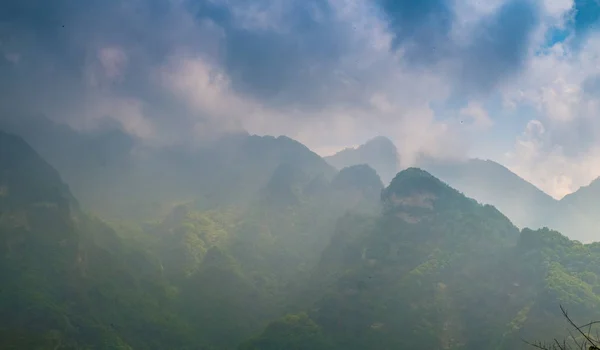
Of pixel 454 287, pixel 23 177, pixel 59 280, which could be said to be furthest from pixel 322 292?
pixel 23 177

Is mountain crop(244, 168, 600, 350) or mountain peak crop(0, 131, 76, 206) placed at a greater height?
mountain peak crop(0, 131, 76, 206)

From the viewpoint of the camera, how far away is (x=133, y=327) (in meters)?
155

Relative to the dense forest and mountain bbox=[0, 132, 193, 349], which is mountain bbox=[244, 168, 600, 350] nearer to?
the dense forest

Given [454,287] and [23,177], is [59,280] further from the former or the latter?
[454,287]

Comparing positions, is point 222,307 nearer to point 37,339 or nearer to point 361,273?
point 361,273

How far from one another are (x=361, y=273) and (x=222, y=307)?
67.6m

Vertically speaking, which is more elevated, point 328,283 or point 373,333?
point 328,283

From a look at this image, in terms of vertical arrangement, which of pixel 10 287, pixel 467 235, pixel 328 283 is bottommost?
pixel 10 287

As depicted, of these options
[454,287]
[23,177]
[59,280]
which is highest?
[23,177]

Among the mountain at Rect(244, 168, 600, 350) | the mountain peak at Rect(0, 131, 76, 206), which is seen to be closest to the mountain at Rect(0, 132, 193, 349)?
the mountain peak at Rect(0, 131, 76, 206)

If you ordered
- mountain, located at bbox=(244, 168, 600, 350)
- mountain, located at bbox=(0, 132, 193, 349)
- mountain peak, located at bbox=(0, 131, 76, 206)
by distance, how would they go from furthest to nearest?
mountain peak, located at bbox=(0, 131, 76, 206) < mountain, located at bbox=(244, 168, 600, 350) < mountain, located at bbox=(0, 132, 193, 349)

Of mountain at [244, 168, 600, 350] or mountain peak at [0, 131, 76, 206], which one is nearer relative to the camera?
mountain at [244, 168, 600, 350]

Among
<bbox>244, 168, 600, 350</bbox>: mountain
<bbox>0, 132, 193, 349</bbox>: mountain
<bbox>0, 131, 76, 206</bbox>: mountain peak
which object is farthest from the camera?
<bbox>0, 131, 76, 206</bbox>: mountain peak

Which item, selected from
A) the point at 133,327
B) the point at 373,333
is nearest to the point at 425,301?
the point at 373,333
